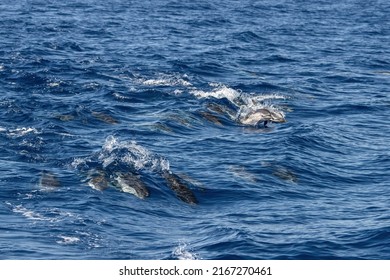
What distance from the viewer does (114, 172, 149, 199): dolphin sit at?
3425 cm

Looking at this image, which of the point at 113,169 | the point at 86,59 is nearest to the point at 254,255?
the point at 113,169

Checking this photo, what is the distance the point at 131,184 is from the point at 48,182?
343 cm

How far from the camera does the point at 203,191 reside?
35188mm

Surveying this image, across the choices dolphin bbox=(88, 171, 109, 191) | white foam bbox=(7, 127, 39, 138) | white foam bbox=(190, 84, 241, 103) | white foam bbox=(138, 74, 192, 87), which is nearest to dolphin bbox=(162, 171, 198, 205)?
dolphin bbox=(88, 171, 109, 191)

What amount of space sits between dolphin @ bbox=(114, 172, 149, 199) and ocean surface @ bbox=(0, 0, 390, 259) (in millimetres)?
263

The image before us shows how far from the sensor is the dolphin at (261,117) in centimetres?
4643

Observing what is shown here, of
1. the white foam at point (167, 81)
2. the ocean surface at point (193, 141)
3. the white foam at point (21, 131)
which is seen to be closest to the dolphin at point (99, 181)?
the ocean surface at point (193, 141)

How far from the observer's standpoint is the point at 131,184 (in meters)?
34.8

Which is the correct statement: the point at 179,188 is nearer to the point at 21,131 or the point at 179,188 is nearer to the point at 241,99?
the point at 21,131

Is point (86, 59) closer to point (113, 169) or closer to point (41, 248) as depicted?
point (113, 169)

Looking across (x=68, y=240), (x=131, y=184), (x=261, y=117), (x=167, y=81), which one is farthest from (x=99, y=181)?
(x=167, y=81)

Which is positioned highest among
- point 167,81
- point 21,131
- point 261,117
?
point 167,81

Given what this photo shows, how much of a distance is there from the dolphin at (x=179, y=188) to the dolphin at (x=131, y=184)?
1203 millimetres

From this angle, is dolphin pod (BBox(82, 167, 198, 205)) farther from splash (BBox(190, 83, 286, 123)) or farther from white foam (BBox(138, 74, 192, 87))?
white foam (BBox(138, 74, 192, 87))
